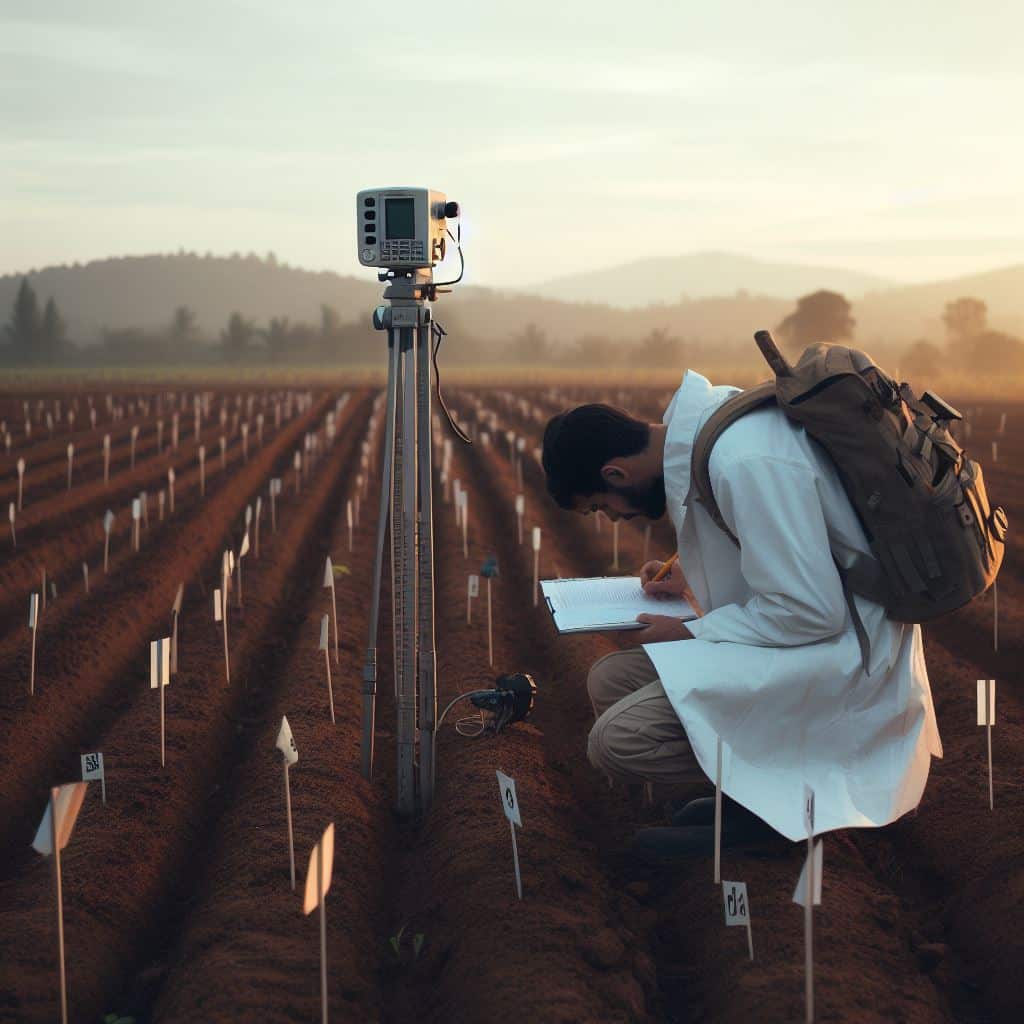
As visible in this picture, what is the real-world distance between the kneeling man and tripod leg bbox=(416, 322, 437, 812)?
62cm

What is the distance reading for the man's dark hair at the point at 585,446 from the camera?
3.75 meters

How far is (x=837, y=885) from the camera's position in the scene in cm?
377

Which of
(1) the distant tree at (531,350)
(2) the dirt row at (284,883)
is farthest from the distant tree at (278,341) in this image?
(2) the dirt row at (284,883)

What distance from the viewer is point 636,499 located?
386 cm

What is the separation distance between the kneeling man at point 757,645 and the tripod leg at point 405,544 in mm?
A: 686

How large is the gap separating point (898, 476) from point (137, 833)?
2.96 m

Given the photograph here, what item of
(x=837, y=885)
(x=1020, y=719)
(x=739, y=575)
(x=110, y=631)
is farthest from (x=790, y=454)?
(x=110, y=631)

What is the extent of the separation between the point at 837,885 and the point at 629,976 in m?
0.87

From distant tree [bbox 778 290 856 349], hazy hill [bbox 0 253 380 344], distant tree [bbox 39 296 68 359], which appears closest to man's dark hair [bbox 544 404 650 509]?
distant tree [bbox 778 290 856 349]

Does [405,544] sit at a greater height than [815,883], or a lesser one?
greater

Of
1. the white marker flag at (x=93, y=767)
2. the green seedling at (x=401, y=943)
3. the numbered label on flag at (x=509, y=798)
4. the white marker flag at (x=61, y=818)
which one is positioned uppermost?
the white marker flag at (x=61, y=818)

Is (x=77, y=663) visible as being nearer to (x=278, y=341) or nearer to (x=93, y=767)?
(x=93, y=767)

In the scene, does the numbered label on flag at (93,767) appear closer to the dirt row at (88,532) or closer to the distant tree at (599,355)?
the dirt row at (88,532)

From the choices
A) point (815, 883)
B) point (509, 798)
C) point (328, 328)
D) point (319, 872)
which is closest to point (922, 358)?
point (328, 328)
